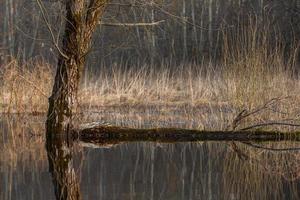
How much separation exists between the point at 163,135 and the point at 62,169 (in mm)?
2429

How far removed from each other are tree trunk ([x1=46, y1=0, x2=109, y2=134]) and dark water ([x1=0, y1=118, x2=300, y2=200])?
1.84 feet

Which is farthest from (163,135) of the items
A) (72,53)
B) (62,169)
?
(62,169)

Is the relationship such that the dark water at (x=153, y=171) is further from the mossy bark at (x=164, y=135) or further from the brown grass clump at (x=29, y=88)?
the brown grass clump at (x=29, y=88)

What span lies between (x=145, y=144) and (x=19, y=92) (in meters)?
3.60

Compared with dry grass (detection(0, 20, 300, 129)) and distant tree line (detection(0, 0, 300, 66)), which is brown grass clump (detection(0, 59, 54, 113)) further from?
distant tree line (detection(0, 0, 300, 66))

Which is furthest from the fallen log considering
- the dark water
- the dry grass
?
the dry grass

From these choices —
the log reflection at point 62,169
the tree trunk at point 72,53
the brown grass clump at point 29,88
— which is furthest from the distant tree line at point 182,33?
the log reflection at point 62,169

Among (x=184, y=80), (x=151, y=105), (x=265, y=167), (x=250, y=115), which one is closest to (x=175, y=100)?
(x=151, y=105)

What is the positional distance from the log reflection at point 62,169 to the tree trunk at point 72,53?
351 mm

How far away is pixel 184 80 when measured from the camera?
20156 mm

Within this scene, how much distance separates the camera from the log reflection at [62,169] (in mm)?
7751

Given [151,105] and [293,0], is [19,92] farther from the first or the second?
[293,0]

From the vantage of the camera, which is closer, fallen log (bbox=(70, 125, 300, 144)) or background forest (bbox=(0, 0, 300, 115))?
fallen log (bbox=(70, 125, 300, 144))

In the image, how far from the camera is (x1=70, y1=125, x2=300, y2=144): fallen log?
11.0 metres
